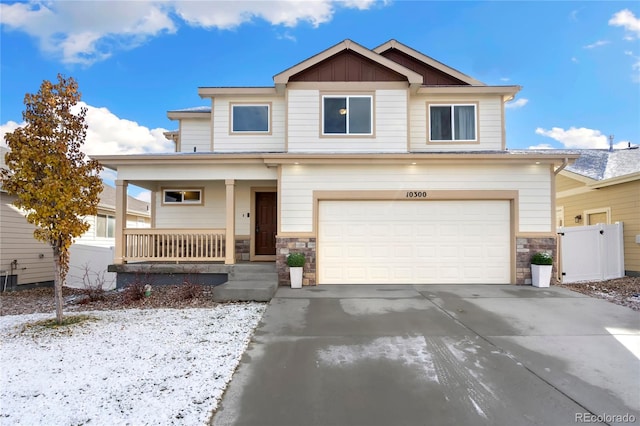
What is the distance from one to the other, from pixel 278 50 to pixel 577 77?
12.1 m

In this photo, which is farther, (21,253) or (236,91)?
(21,253)

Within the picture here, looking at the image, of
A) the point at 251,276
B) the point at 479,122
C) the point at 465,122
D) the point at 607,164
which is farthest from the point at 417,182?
the point at 607,164

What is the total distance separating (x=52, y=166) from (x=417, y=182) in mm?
7752

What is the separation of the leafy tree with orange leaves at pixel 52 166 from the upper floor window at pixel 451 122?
888 cm

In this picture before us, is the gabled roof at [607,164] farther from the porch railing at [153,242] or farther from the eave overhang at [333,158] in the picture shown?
the porch railing at [153,242]

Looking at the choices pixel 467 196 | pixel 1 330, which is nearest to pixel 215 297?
pixel 1 330

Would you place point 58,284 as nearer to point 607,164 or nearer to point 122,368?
point 122,368

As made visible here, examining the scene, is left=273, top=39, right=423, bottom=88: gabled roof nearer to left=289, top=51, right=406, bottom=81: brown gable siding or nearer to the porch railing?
left=289, top=51, right=406, bottom=81: brown gable siding

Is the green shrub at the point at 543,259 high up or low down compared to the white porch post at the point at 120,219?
down

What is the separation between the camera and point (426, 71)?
1108 centimetres

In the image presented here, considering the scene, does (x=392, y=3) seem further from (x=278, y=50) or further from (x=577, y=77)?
(x=577, y=77)

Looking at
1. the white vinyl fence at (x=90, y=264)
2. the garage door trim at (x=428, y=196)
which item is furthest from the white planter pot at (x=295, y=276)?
the white vinyl fence at (x=90, y=264)

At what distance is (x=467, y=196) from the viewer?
8617 mm

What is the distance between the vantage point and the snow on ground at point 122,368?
2.80 meters
